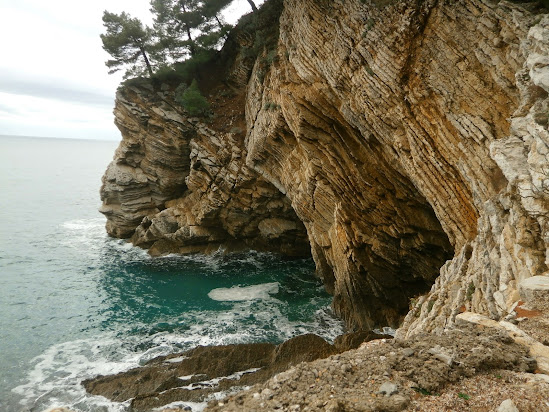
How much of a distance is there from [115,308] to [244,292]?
8515 mm

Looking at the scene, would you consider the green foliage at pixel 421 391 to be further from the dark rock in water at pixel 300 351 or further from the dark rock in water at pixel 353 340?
the dark rock in water at pixel 353 340

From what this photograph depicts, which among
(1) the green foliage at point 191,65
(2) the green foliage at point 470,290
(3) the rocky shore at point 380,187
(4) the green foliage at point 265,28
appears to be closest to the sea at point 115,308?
(3) the rocky shore at point 380,187

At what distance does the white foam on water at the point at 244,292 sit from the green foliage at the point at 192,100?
14.5 m

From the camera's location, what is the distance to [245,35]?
28812 millimetres

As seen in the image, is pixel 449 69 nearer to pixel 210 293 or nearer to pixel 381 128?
pixel 381 128

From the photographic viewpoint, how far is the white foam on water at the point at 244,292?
942 inches

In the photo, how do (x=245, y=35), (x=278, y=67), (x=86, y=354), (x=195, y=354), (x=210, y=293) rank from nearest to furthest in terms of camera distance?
(x=195, y=354)
(x=86, y=354)
(x=278, y=67)
(x=210, y=293)
(x=245, y=35)

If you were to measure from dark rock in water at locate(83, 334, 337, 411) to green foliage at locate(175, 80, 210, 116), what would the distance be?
19040 mm

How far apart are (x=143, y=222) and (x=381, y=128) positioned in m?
24.8

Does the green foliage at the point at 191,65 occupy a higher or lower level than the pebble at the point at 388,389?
higher

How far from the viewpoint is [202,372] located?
51.0ft

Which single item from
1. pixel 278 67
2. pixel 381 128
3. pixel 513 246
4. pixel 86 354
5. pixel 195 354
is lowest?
pixel 86 354

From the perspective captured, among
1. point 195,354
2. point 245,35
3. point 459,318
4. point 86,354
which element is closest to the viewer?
point 459,318

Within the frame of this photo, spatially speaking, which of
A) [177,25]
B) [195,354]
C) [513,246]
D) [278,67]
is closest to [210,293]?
[195,354]
